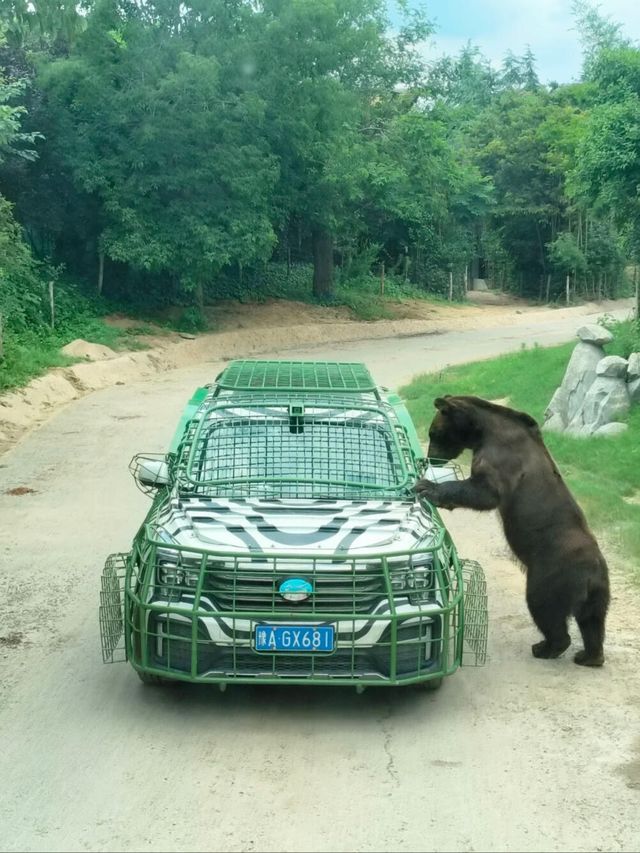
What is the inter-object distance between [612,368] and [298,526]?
995cm

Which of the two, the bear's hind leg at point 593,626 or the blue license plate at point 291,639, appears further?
the bear's hind leg at point 593,626

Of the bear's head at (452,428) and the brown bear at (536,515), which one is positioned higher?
the bear's head at (452,428)

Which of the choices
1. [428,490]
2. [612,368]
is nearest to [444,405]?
[428,490]

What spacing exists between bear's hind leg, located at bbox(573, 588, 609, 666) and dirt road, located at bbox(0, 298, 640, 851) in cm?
8

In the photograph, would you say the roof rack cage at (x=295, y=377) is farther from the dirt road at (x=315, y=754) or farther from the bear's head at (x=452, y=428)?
the dirt road at (x=315, y=754)

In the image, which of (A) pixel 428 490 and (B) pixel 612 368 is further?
(B) pixel 612 368

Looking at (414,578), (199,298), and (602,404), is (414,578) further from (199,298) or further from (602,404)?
(199,298)

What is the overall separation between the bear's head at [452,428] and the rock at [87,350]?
60.7 feet

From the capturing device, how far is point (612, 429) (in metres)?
14.3

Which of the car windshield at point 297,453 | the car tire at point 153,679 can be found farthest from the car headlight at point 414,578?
the car tire at point 153,679

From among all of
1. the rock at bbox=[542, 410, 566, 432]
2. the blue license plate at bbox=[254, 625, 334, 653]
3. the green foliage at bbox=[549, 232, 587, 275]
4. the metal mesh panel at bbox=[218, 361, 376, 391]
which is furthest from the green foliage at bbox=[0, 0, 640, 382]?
the blue license plate at bbox=[254, 625, 334, 653]

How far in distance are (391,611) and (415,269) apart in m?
41.3

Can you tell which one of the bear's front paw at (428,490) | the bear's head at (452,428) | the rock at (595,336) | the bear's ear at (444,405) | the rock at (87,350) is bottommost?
the rock at (87,350)

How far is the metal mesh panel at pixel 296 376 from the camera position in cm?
785
